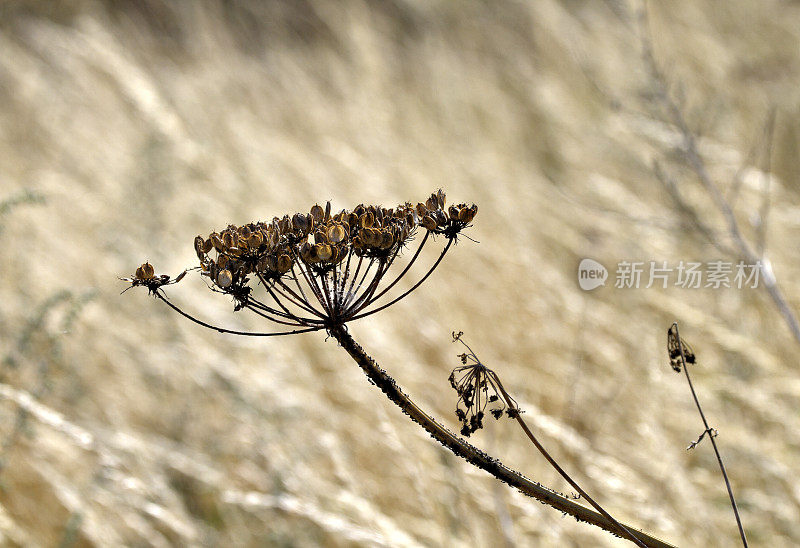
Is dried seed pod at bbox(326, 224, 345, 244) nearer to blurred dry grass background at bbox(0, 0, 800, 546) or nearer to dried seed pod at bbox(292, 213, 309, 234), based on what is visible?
dried seed pod at bbox(292, 213, 309, 234)

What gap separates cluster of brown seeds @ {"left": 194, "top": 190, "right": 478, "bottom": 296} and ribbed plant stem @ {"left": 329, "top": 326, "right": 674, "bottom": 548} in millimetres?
120

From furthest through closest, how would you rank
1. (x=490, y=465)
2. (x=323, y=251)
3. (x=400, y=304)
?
1. (x=400, y=304)
2. (x=323, y=251)
3. (x=490, y=465)

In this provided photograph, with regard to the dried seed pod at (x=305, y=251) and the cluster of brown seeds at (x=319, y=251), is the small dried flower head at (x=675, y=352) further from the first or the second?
the dried seed pod at (x=305, y=251)

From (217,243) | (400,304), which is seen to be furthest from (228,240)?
(400,304)

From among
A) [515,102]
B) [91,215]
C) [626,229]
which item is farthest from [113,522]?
[515,102]

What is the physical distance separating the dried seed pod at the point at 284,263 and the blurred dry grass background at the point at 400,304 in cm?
82

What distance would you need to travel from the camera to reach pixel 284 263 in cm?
70

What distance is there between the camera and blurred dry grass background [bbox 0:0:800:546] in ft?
5.44

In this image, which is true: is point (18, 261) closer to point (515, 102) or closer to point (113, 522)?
point (113, 522)

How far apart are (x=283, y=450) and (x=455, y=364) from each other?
729 millimetres

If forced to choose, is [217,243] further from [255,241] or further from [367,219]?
[367,219]

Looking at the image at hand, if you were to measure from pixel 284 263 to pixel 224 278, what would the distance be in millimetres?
62

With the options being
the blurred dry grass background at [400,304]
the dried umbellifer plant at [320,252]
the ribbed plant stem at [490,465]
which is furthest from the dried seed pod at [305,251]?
the blurred dry grass background at [400,304]

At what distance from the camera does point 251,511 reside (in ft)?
5.83
